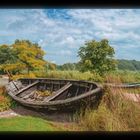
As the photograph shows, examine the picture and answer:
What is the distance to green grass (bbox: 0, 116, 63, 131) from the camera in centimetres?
466

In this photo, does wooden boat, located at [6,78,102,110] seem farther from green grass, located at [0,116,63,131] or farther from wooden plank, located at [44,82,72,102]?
green grass, located at [0,116,63,131]

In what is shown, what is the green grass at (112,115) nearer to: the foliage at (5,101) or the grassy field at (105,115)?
the grassy field at (105,115)

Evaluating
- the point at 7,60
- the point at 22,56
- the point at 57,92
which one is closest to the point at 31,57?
the point at 22,56

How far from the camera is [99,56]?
4.89m

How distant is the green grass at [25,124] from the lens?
Result: 4.66 metres

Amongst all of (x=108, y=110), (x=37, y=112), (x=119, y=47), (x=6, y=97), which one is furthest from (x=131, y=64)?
(x=6, y=97)

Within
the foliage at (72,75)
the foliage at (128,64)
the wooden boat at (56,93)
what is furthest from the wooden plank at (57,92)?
the foliage at (128,64)

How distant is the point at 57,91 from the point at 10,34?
1.02 m

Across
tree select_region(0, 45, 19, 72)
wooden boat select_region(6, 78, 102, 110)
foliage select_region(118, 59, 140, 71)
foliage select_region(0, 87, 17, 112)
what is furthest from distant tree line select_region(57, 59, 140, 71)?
foliage select_region(0, 87, 17, 112)

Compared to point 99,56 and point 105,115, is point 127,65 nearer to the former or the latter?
→ point 99,56

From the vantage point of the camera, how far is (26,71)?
16.6 feet

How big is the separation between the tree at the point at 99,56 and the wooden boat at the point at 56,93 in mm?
232

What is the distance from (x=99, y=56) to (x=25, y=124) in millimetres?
1332

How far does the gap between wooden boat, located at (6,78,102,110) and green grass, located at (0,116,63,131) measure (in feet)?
0.64
